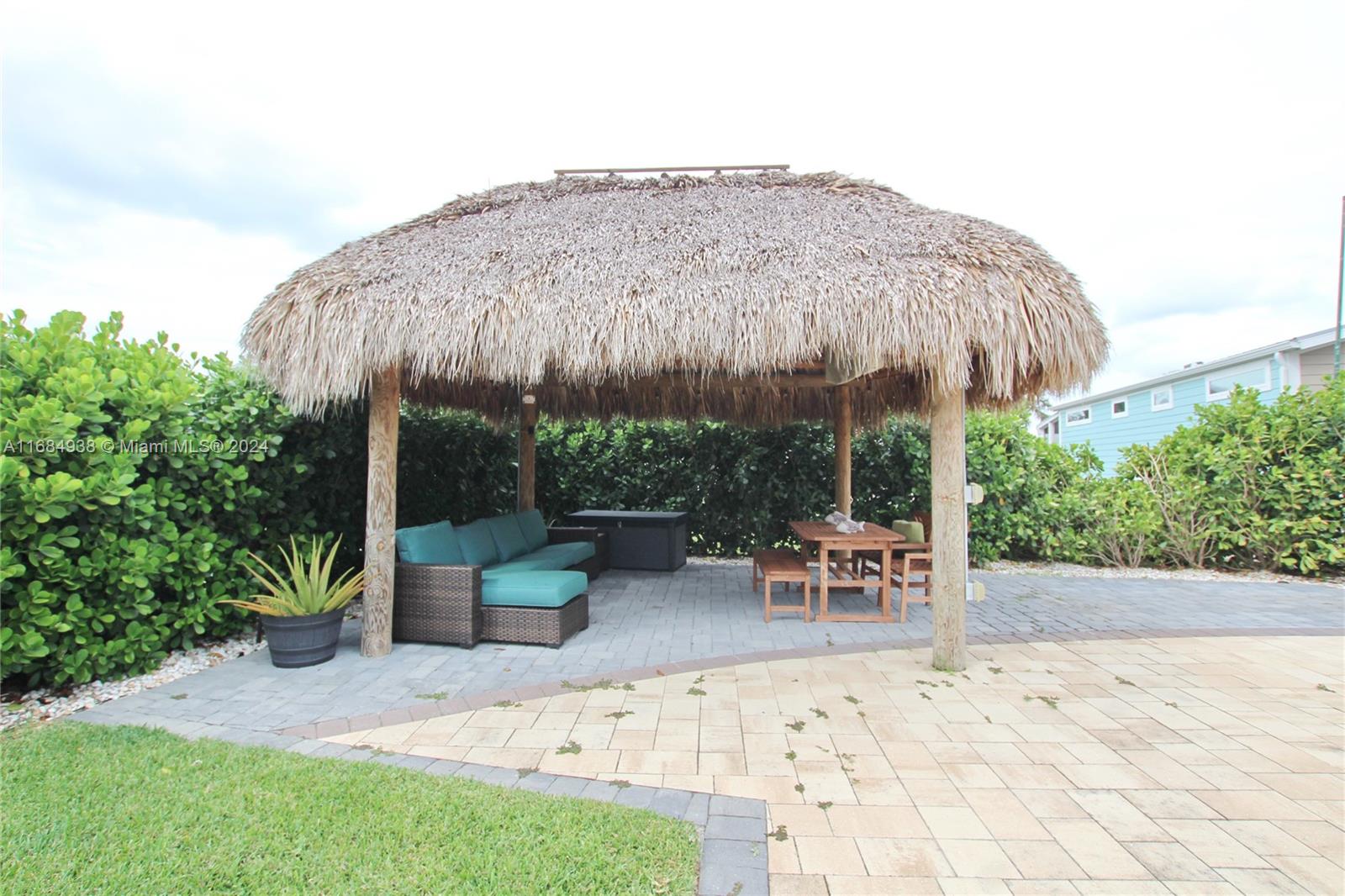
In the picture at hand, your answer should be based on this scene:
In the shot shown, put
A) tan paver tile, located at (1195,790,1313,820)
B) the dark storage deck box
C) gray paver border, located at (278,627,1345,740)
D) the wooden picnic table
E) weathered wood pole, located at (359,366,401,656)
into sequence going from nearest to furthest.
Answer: tan paver tile, located at (1195,790,1313,820) → gray paver border, located at (278,627,1345,740) → weathered wood pole, located at (359,366,401,656) → the wooden picnic table → the dark storage deck box

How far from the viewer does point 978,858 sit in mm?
2203

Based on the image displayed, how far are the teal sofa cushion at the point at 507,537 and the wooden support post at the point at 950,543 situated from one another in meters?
4.07

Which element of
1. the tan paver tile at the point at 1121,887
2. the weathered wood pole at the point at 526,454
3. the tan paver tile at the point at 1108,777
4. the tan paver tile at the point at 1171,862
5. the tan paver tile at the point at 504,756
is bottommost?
the tan paver tile at the point at 504,756

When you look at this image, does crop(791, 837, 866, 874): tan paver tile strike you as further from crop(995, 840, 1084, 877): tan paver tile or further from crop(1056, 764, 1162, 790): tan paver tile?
crop(1056, 764, 1162, 790): tan paver tile

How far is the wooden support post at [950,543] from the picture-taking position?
4.34 metres

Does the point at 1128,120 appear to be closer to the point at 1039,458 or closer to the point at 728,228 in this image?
the point at 1039,458

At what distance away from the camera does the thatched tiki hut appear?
4141mm

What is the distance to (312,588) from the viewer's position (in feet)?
14.6

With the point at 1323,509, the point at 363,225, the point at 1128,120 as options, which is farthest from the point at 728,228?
the point at 1323,509

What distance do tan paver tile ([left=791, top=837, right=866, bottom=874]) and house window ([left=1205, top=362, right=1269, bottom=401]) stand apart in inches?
571

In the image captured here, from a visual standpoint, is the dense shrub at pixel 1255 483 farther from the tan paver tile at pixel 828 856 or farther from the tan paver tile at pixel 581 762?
the tan paver tile at pixel 581 762

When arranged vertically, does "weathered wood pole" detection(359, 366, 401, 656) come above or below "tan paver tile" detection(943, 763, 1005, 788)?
above

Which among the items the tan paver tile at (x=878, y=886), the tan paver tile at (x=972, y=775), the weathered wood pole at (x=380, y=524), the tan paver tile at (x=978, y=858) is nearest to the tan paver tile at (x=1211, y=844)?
the tan paver tile at (x=972, y=775)

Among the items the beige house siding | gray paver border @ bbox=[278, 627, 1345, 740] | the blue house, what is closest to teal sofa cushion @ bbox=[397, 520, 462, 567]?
gray paver border @ bbox=[278, 627, 1345, 740]
